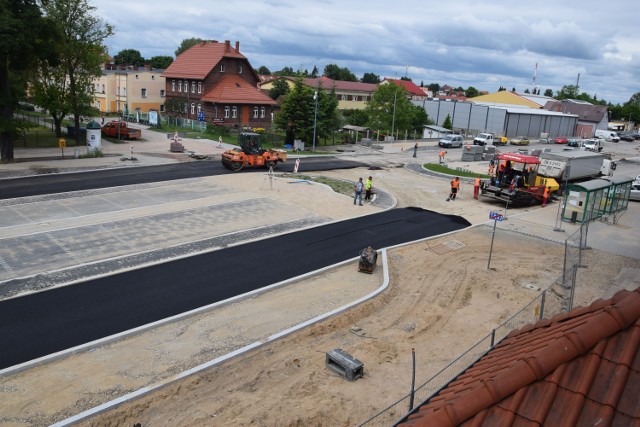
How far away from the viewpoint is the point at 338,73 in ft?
459

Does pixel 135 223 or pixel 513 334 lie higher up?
pixel 513 334

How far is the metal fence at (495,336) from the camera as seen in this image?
9.42m

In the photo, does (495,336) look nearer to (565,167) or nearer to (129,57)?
(565,167)

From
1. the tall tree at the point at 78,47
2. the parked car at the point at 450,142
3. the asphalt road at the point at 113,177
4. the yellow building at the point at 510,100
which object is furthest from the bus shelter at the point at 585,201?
the yellow building at the point at 510,100

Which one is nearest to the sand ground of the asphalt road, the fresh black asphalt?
the fresh black asphalt

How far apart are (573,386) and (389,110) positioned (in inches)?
2524

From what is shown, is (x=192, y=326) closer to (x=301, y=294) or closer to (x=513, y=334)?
(x=301, y=294)

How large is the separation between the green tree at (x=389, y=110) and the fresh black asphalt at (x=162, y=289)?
4362cm

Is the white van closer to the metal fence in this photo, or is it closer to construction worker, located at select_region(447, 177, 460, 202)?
construction worker, located at select_region(447, 177, 460, 202)

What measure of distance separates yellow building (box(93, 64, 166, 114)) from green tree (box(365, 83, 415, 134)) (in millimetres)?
30445

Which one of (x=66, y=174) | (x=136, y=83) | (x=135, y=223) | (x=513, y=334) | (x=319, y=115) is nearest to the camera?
(x=513, y=334)

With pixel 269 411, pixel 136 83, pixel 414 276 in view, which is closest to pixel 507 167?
pixel 414 276

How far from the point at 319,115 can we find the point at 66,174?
25.2 m

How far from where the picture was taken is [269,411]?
34.7 feet
